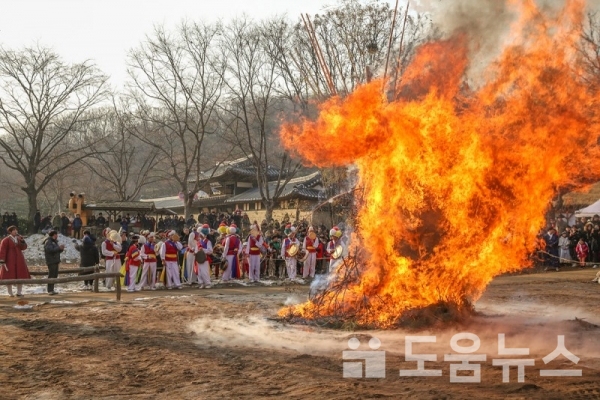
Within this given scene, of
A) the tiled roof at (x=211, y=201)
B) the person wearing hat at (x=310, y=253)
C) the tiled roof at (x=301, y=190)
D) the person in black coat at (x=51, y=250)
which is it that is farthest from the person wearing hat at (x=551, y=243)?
the tiled roof at (x=211, y=201)

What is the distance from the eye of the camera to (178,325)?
11.3 m

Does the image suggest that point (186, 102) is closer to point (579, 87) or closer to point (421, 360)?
point (579, 87)

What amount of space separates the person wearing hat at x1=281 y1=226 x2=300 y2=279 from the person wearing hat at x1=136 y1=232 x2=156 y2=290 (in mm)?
4876

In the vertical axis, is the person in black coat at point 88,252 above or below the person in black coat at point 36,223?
below

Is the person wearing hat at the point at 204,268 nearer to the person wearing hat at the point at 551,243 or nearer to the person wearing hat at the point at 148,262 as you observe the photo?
the person wearing hat at the point at 148,262

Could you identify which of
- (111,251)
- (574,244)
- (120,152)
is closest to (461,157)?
(111,251)

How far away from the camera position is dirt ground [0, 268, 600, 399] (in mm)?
6570

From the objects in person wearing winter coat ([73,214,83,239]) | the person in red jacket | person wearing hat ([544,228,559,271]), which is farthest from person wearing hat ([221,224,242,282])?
person wearing winter coat ([73,214,83,239])

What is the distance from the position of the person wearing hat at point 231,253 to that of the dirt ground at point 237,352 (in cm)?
634

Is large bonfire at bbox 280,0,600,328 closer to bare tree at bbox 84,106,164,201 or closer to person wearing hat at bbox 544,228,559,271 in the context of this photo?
person wearing hat at bbox 544,228,559,271

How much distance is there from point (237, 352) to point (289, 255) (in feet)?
42.7

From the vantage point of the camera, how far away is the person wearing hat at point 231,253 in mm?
21188

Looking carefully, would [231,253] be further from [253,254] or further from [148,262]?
[148,262]

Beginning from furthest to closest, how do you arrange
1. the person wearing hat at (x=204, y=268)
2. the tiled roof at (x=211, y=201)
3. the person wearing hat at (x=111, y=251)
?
the tiled roof at (x=211, y=201), the person wearing hat at (x=204, y=268), the person wearing hat at (x=111, y=251)
